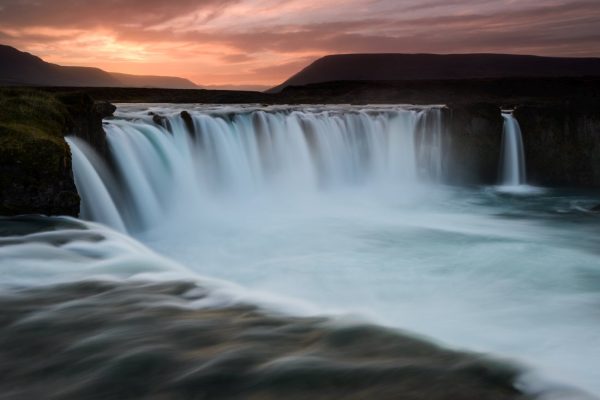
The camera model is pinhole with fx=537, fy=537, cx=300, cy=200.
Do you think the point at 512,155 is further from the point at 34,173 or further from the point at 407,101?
the point at 34,173

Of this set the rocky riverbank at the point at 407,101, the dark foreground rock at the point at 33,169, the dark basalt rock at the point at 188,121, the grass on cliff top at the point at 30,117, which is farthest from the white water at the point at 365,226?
the dark foreground rock at the point at 33,169

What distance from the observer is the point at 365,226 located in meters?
12.2

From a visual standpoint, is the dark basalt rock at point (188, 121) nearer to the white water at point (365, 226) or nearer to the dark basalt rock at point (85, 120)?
the white water at point (365, 226)

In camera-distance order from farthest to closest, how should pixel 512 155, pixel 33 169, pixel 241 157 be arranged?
1. pixel 512 155
2. pixel 241 157
3. pixel 33 169

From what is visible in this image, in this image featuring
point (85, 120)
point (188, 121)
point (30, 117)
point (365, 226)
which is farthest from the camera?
point (188, 121)

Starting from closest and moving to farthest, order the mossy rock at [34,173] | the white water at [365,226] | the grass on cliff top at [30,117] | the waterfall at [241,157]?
the white water at [365,226] → the mossy rock at [34,173] → the grass on cliff top at [30,117] → the waterfall at [241,157]

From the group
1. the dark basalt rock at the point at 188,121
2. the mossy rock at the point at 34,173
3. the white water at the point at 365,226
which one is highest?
the dark basalt rock at the point at 188,121

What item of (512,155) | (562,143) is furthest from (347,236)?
(562,143)

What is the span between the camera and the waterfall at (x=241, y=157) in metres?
10.5

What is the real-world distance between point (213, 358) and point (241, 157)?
38.6ft

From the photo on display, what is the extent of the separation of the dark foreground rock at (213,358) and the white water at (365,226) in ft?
1.63

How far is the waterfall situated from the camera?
10484mm

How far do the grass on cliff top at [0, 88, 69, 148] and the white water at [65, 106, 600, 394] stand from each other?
678 millimetres

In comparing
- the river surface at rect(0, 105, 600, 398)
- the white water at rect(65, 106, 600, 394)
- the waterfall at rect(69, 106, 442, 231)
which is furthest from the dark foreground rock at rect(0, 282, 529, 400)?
the waterfall at rect(69, 106, 442, 231)
